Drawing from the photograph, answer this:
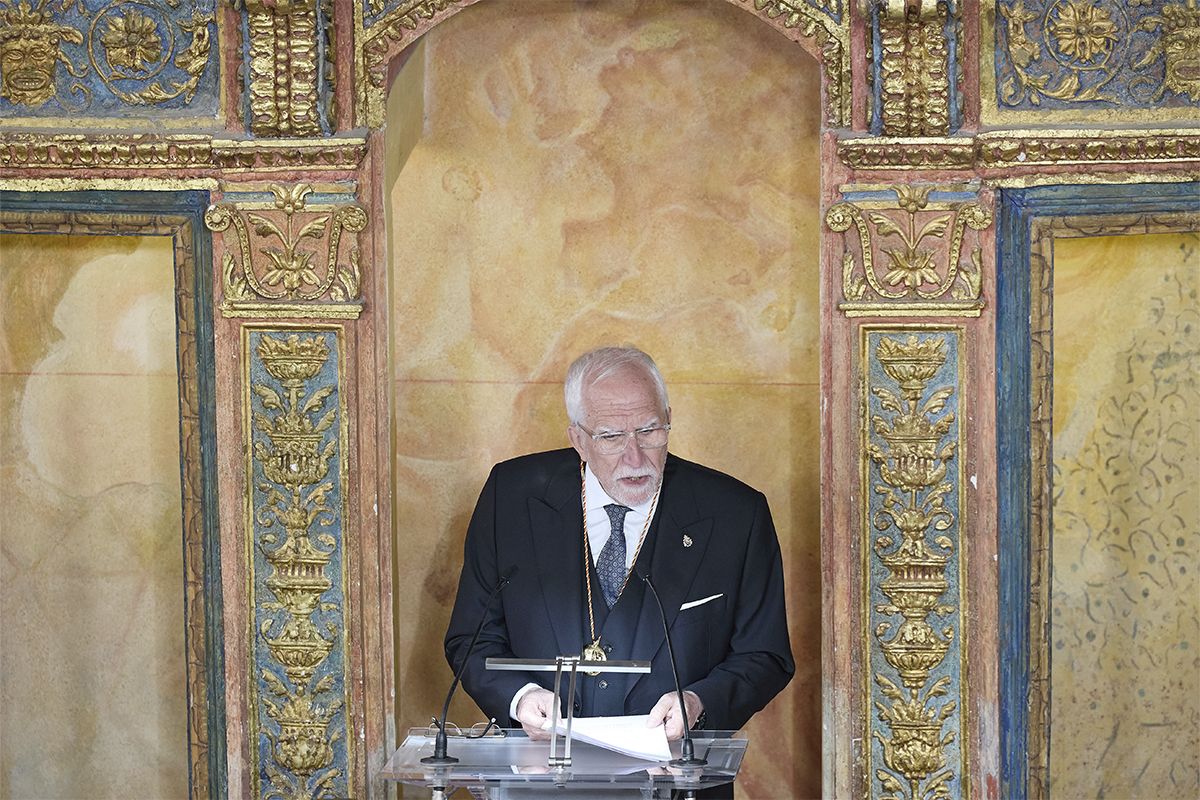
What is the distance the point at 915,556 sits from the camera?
5.27m

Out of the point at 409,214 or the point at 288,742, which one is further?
the point at 409,214

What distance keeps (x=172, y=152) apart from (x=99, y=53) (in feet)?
1.36

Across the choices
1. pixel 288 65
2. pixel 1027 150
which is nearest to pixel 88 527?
pixel 288 65

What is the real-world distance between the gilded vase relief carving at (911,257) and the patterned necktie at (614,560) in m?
0.96

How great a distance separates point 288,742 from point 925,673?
6.57 ft

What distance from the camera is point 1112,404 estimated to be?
5379mm

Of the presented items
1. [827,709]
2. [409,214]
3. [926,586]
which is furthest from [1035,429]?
[409,214]

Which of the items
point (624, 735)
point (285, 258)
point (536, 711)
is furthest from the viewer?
point (285, 258)

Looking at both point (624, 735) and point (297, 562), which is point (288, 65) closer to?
point (297, 562)

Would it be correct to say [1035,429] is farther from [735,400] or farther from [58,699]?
[58,699]

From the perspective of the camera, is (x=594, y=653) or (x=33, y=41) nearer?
(x=594, y=653)

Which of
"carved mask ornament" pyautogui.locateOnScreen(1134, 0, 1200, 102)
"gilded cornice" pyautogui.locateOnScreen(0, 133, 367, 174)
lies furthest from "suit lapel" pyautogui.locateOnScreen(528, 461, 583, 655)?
"carved mask ornament" pyautogui.locateOnScreen(1134, 0, 1200, 102)

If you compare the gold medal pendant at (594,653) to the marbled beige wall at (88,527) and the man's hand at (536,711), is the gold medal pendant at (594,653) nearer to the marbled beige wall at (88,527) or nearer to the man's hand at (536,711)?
the man's hand at (536,711)

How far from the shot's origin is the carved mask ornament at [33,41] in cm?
544
